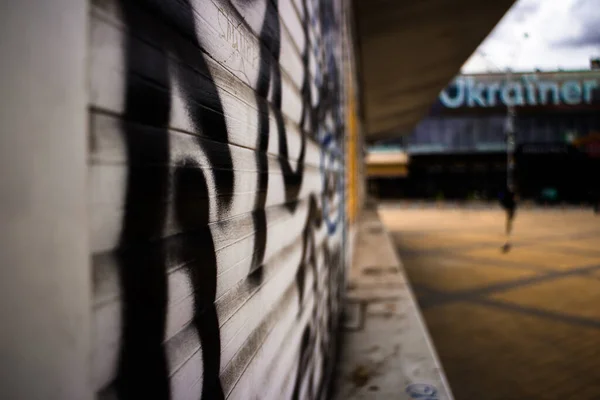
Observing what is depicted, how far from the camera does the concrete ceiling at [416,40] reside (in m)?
5.64

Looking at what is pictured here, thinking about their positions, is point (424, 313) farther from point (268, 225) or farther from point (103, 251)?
point (103, 251)

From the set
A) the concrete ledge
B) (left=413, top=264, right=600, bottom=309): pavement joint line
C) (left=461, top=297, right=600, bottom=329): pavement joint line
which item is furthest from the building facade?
the concrete ledge

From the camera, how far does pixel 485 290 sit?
7164mm

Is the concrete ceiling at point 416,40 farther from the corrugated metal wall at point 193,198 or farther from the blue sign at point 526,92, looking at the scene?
the blue sign at point 526,92

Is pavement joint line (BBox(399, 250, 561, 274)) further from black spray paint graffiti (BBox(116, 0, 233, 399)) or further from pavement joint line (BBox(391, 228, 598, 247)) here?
black spray paint graffiti (BBox(116, 0, 233, 399))

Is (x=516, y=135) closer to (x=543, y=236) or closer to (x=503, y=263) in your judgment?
(x=543, y=236)

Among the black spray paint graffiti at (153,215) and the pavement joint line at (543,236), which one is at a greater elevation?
the black spray paint graffiti at (153,215)

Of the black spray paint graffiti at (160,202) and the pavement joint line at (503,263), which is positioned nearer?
the black spray paint graffiti at (160,202)

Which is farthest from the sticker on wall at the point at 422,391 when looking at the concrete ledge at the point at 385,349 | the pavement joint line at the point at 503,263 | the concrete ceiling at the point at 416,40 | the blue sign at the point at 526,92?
the blue sign at the point at 526,92

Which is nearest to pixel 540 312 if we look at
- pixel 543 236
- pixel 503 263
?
pixel 503 263

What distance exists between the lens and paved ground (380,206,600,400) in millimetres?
3891

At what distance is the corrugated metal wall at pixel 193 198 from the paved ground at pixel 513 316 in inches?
124

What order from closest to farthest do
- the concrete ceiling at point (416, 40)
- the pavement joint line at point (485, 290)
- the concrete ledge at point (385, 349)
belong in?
the concrete ledge at point (385, 349), the concrete ceiling at point (416, 40), the pavement joint line at point (485, 290)

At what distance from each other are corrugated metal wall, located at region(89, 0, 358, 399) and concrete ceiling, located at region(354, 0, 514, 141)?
4.78 m
